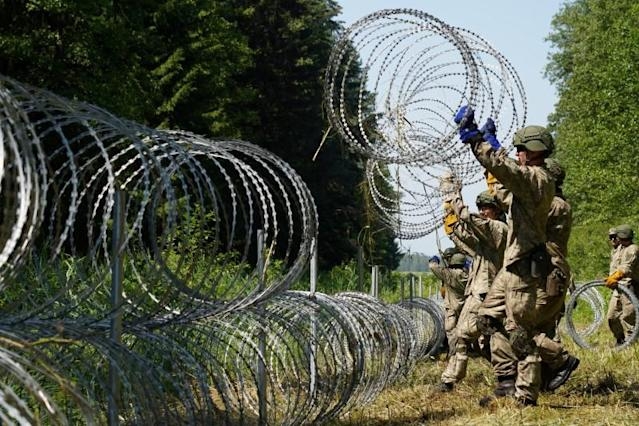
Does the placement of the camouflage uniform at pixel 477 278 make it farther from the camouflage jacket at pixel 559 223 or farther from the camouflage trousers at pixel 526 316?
the camouflage trousers at pixel 526 316

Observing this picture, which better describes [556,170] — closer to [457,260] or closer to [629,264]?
[457,260]

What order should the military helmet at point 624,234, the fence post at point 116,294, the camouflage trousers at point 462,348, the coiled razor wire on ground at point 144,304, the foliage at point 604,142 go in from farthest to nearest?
1. the foliage at point 604,142
2. the military helmet at point 624,234
3. the camouflage trousers at point 462,348
4. the fence post at point 116,294
5. the coiled razor wire on ground at point 144,304

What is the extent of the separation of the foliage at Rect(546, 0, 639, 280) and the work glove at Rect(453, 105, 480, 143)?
23063mm

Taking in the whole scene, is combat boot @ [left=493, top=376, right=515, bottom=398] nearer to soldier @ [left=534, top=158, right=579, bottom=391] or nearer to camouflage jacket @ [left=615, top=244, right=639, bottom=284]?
soldier @ [left=534, top=158, right=579, bottom=391]

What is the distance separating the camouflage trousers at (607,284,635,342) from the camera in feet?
49.3

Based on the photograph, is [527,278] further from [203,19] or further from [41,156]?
[203,19]

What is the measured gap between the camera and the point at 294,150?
39.7m

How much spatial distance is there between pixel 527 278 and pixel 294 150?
32.3 meters

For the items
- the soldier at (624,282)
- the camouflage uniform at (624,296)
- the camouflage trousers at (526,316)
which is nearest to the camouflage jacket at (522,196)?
the camouflage trousers at (526,316)

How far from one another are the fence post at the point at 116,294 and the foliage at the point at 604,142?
25736 mm

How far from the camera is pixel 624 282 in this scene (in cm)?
1487

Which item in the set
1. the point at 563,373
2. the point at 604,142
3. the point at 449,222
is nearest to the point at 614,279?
the point at 449,222

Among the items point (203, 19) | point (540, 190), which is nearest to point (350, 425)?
point (540, 190)

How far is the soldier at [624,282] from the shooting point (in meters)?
14.8
